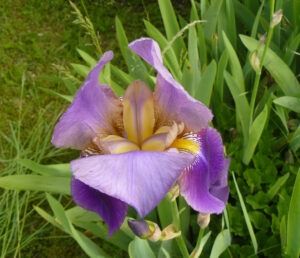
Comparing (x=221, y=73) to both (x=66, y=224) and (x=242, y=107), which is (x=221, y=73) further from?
(x=66, y=224)

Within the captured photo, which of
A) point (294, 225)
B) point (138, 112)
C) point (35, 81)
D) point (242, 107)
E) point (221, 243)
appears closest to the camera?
point (138, 112)

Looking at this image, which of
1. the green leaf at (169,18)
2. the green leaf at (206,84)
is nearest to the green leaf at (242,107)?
the green leaf at (206,84)

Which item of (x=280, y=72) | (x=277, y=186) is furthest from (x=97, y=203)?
(x=280, y=72)

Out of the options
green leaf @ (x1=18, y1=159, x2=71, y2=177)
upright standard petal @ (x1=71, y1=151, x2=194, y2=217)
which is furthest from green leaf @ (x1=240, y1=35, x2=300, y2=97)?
upright standard petal @ (x1=71, y1=151, x2=194, y2=217)

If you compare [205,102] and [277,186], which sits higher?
[205,102]

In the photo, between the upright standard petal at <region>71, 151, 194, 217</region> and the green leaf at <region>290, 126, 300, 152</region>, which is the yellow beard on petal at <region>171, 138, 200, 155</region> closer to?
the upright standard petal at <region>71, 151, 194, 217</region>

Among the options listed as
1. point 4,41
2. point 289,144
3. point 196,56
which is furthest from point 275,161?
point 4,41

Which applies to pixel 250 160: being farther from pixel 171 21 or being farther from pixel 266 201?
pixel 171 21
